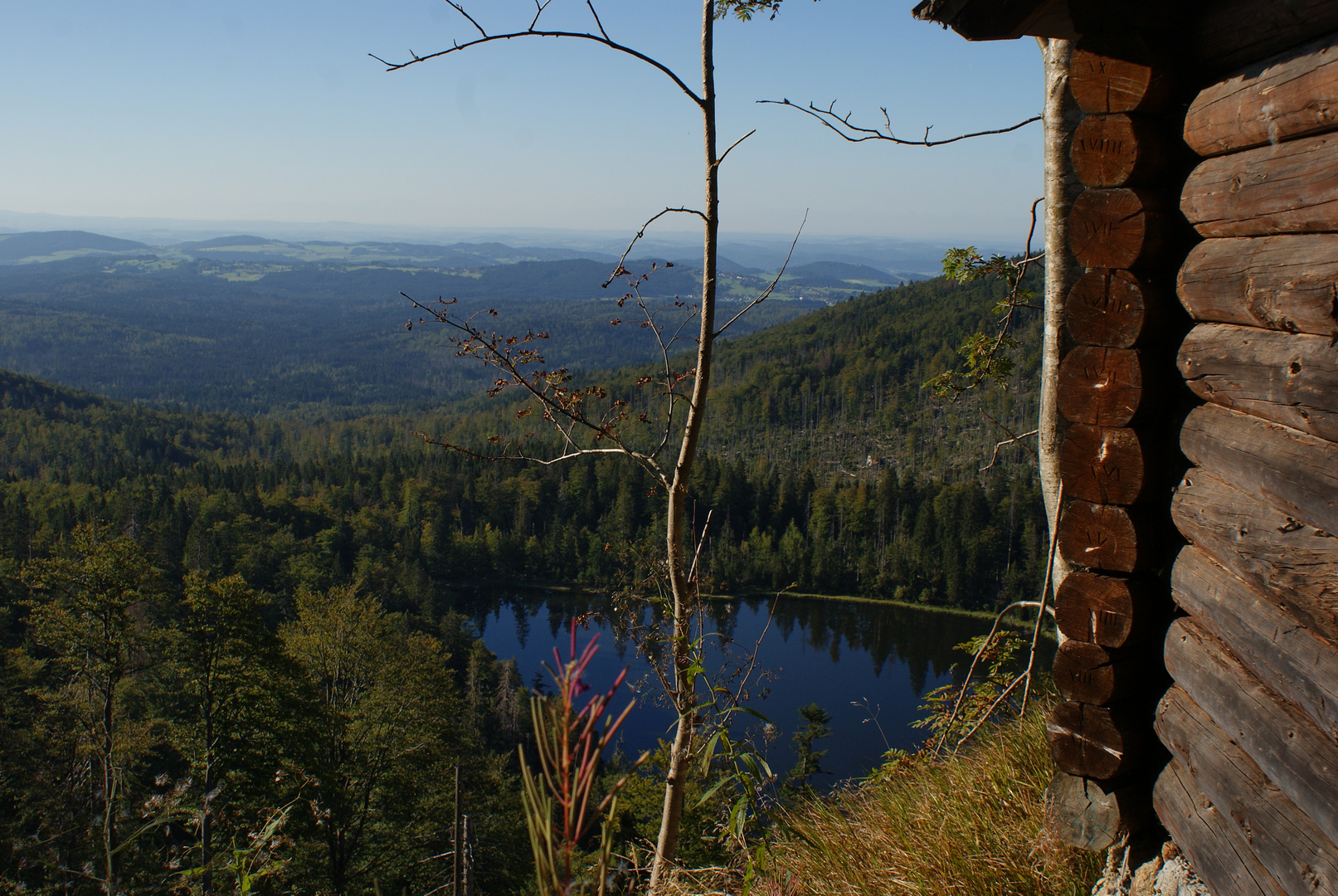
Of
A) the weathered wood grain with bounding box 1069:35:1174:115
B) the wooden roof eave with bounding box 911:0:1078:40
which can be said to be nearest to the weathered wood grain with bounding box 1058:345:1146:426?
the weathered wood grain with bounding box 1069:35:1174:115

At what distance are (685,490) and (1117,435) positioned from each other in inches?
57.4

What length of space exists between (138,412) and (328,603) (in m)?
109

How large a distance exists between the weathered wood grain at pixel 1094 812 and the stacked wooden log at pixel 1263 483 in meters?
0.20

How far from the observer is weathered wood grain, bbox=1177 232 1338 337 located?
194cm

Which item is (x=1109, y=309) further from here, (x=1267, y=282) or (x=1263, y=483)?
(x=1263, y=483)

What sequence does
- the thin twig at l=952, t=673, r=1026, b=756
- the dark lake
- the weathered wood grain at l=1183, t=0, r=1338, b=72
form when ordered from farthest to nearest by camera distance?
1. the dark lake
2. the thin twig at l=952, t=673, r=1026, b=756
3. the weathered wood grain at l=1183, t=0, r=1338, b=72

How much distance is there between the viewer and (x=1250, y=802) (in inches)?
87.4

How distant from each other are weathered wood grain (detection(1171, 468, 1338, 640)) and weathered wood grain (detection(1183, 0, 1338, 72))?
113 centimetres

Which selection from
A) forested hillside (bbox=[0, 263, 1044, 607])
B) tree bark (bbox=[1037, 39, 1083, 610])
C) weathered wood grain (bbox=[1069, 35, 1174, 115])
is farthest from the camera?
forested hillside (bbox=[0, 263, 1044, 607])

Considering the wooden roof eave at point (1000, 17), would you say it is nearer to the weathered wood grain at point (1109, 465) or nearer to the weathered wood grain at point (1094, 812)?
the weathered wood grain at point (1109, 465)

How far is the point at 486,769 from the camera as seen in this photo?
2453 centimetres

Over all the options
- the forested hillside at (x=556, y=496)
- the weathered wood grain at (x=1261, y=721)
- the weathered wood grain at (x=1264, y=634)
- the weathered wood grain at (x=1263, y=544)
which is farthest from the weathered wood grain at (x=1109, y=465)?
the forested hillside at (x=556, y=496)

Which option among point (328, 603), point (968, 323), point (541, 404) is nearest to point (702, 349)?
point (541, 404)

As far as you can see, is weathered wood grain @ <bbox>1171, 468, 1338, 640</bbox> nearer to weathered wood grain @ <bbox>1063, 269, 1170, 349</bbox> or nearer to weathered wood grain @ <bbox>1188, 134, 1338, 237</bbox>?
weathered wood grain @ <bbox>1063, 269, 1170, 349</bbox>
